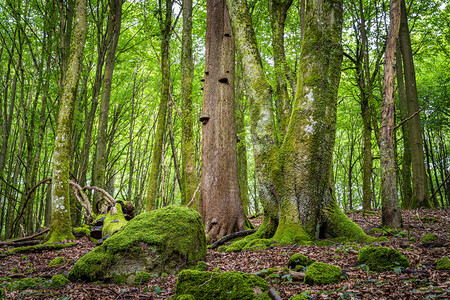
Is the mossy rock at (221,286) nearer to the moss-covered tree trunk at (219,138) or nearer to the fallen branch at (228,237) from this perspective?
the fallen branch at (228,237)

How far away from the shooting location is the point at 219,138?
664cm

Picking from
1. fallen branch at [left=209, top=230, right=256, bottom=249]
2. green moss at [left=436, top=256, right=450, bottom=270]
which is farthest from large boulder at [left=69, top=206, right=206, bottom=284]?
green moss at [left=436, top=256, right=450, bottom=270]

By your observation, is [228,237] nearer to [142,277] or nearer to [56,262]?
[142,277]

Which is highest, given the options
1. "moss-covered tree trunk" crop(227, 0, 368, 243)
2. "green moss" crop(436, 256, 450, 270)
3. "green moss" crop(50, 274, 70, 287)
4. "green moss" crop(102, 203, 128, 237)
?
"moss-covered tree trunk" crop(227, 0, 368, 243)

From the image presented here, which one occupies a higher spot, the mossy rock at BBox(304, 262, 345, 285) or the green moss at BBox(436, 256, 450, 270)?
the green moss at BBox(436, 256, 450, 270)

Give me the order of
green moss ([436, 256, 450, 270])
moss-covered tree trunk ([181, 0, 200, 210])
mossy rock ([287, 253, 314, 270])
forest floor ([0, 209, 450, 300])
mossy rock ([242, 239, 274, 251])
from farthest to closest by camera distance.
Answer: moss-covered tree trunk ([181, 0, 200, 210]) < mossy rock ([242, 239, 274, 251]) < mossy rock ([287, 253, 314, 270]) < green moss ([436, 256, 450, 270]) < forest floor ([0, 209, 450, 300])

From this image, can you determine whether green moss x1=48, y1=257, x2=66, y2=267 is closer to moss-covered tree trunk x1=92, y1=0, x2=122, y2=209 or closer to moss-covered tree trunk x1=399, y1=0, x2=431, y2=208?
moss-covered tree trunk x1=92, y1=0, x2=122, y2=209

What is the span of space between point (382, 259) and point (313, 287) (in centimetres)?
96

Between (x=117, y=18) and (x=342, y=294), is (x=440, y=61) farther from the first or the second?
(x=342, y=294)

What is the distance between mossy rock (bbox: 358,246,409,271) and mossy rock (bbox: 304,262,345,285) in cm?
50

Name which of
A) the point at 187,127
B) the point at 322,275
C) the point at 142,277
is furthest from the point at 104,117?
the point at 322,275

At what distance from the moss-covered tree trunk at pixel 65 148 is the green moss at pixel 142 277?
3.40 metres

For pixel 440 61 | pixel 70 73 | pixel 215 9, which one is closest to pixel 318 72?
pixel 215 9

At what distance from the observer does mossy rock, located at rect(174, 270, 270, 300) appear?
7.77ft
